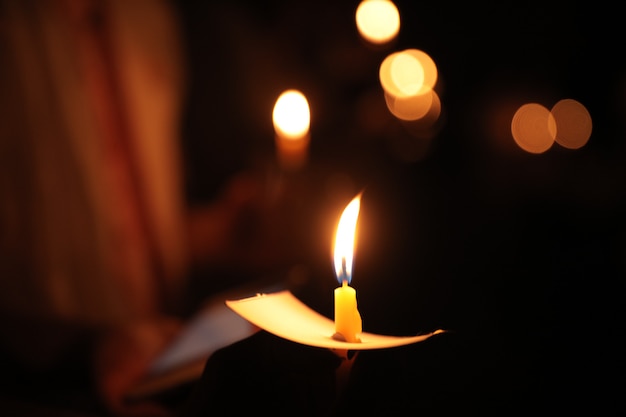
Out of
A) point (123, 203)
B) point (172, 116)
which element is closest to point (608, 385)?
point (123, 203)

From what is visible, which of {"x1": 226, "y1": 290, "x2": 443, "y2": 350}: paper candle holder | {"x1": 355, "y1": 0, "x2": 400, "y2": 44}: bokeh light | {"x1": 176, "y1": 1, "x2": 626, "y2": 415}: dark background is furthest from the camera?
{"x1": 355, "y1": 0, "x2": 400, "y2": 44}: bokeh light

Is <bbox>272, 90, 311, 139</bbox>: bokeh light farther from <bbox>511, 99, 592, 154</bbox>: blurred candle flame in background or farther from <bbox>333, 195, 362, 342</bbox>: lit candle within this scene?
<bbox>511, 99, 592, 154</bbox>: blurred candle flame in background

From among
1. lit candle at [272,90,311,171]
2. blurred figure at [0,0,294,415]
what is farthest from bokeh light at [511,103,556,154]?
lit candle at [272,90,311,171]

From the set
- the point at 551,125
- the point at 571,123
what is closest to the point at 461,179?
the point at 551,125

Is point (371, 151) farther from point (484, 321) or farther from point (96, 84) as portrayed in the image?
point (484, 321)

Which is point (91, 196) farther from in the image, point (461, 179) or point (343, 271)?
point (461, 179)

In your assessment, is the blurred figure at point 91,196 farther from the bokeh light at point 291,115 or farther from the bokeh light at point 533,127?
the bokeh light at point 533,127
